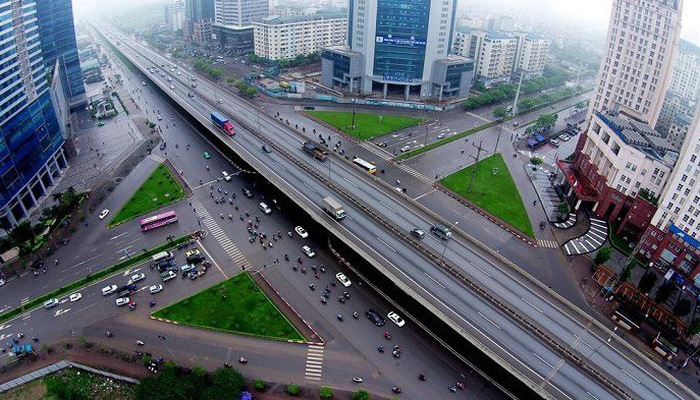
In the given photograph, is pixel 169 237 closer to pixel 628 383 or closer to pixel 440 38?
pixel 628 383

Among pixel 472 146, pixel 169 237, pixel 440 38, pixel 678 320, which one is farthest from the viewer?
pixel 440 38

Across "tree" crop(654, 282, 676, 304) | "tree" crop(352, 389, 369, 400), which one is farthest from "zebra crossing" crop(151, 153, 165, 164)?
"tree" crop(654, 282, 676, 304)

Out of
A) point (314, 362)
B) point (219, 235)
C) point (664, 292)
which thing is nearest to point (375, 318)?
point (314, 362)

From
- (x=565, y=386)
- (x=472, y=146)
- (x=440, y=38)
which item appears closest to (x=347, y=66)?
(x=440, y=38)

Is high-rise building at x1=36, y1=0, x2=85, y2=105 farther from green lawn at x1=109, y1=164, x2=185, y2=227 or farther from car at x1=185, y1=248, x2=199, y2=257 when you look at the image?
car at x1=185, y1=248, x2=199, y2=257

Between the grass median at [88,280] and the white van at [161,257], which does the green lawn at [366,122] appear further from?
the white van at [161,257]
